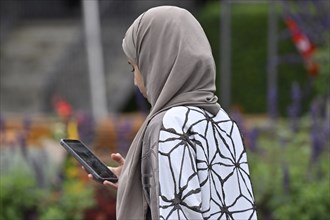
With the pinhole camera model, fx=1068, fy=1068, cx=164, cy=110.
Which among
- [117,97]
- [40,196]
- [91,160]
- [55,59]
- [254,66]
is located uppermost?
[91,160]

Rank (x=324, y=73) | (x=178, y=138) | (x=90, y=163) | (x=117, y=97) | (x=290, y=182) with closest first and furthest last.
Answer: (x=178, y=138) < (x=90, y=163) < (x=290, y=182) < (x=324, y=73) < (x=117, y=97)

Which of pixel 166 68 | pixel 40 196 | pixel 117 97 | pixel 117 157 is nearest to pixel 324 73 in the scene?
pixel 40 196

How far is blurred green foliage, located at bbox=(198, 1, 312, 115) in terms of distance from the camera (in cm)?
1303

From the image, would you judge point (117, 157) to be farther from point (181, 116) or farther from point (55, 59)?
point (55, 59)

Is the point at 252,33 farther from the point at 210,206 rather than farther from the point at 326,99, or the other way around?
the point at 210,206

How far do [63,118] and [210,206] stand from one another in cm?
392

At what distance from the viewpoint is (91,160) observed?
3.77m

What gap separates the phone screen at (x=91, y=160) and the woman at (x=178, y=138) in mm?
173

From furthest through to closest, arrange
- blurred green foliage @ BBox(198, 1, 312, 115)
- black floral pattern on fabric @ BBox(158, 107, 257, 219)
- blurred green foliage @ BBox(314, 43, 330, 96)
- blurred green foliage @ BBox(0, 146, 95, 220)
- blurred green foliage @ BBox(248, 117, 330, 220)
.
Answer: blurred green foliage @ BBox(198, 1, 312, 115)
blurred green foliage @ BBox(314, 43, 330, 96)
blurred green foliage @ BBox(0, 146, 95, 220)
blurred green foliage @ BBox(248, 117, 330, 220)
black floral pattern on fabric @ BBox(158, 107, 257, 219)

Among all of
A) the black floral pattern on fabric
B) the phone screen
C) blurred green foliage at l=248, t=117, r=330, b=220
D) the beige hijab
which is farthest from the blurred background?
the beige hijab

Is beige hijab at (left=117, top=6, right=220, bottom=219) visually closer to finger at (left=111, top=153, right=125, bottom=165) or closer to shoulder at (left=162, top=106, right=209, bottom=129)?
shoulder at (left=162, top=106, right=209, bottom=129)

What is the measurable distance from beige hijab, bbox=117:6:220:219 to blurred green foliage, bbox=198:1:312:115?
9277 millimetres

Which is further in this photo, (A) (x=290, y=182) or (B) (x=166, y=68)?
(A) (x=290, y=182)

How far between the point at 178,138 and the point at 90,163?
51 cm
